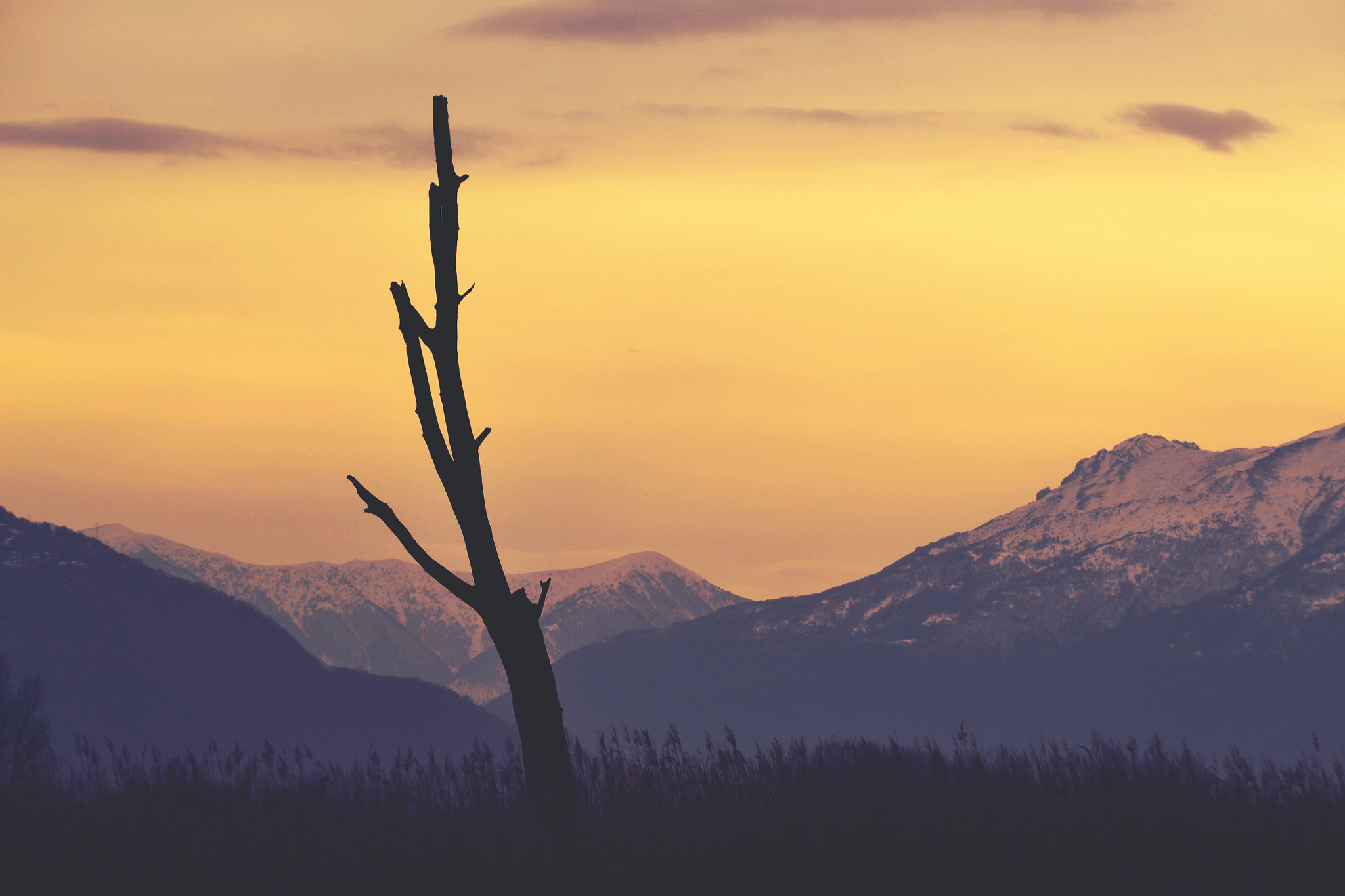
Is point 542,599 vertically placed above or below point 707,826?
above

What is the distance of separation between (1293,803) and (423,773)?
743 cm

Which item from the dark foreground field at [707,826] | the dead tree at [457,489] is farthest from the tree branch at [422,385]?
the dark foreground field at [707,826]

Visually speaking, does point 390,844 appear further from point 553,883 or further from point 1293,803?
point 1293,803

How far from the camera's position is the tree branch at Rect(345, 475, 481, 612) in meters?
13.8

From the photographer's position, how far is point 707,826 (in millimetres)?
10430

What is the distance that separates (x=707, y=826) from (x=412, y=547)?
5017 mm

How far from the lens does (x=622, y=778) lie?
1261 cm

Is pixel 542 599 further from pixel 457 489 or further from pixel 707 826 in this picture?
pixel 707 826

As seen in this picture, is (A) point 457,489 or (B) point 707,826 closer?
(B) point 707,826

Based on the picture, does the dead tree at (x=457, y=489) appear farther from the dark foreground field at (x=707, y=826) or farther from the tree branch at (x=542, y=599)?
the dark foreground field at (x=707, y=826)

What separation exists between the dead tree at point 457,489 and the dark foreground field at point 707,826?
89 centimetres

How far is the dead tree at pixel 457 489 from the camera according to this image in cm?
1359

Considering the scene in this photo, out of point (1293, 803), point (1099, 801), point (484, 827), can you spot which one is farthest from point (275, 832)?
point (1293, 803)

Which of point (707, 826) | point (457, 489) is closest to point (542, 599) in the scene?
point (457, 489)
